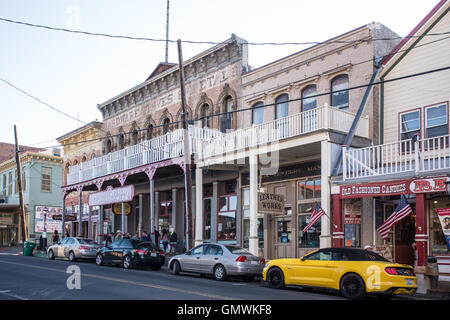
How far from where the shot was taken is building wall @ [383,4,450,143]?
1811 centimetres

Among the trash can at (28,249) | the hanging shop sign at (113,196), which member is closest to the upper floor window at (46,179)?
the trash can at (28,249)

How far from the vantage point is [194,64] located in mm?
28484

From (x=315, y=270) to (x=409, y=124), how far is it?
751cm

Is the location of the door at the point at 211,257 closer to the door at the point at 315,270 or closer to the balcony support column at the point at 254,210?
the balcony support column at the point at 254,210

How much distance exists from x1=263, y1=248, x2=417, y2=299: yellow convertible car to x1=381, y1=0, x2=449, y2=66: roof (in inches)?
338

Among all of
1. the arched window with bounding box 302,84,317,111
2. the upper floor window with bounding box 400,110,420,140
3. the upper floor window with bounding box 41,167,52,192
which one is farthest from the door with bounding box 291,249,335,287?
the upper floor window with bounding box 41,167,52,192

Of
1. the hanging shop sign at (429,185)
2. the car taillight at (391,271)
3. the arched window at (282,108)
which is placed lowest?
the car taillight at (391,271)

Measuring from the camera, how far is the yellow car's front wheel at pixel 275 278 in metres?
15.2

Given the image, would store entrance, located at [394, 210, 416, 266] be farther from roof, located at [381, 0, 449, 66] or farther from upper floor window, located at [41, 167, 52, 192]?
upper floor window, located at [41, 167, 52, 192]

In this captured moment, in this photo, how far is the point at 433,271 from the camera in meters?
14.9

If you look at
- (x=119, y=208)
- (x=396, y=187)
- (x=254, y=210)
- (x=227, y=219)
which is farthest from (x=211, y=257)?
(x=119, y=208)

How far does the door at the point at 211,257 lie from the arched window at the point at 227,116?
893cm
